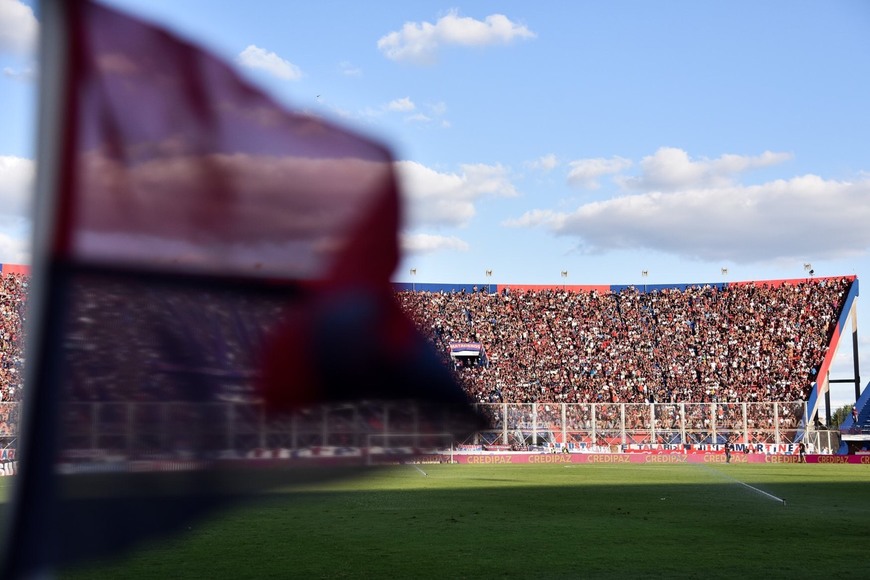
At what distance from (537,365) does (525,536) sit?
1755 inches

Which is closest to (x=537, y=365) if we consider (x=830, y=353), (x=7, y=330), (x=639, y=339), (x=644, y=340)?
(x=639, y=339)

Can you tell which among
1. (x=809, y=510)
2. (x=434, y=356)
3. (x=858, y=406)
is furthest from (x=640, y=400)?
(x=434, y=356)

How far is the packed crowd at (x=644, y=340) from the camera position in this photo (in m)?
55.4

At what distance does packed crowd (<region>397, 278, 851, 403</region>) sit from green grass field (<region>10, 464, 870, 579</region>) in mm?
31787

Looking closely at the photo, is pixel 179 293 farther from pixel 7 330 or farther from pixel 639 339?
pixel 639 339

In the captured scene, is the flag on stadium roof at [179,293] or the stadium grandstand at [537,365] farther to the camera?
the stadium grandstand at [537,365]

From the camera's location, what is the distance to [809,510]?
59.6 ft

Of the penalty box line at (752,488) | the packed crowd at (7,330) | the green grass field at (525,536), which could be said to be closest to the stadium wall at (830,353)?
the penalty box line at (752,488)

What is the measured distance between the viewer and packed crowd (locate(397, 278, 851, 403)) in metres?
55.4

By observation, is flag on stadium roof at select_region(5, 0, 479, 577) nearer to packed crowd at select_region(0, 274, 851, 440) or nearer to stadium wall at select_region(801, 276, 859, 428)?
packed crowd at select_region(0, 274, 851, 440)

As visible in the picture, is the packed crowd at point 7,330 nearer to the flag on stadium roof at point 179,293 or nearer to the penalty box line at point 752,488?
the penalty box line at point 752,488

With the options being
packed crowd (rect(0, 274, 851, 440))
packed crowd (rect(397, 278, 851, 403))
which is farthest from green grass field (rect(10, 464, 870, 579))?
packed crowd (rect(397, 278, 851, 403))

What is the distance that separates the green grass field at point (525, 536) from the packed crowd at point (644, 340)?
104 feet

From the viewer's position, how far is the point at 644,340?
197 ft
